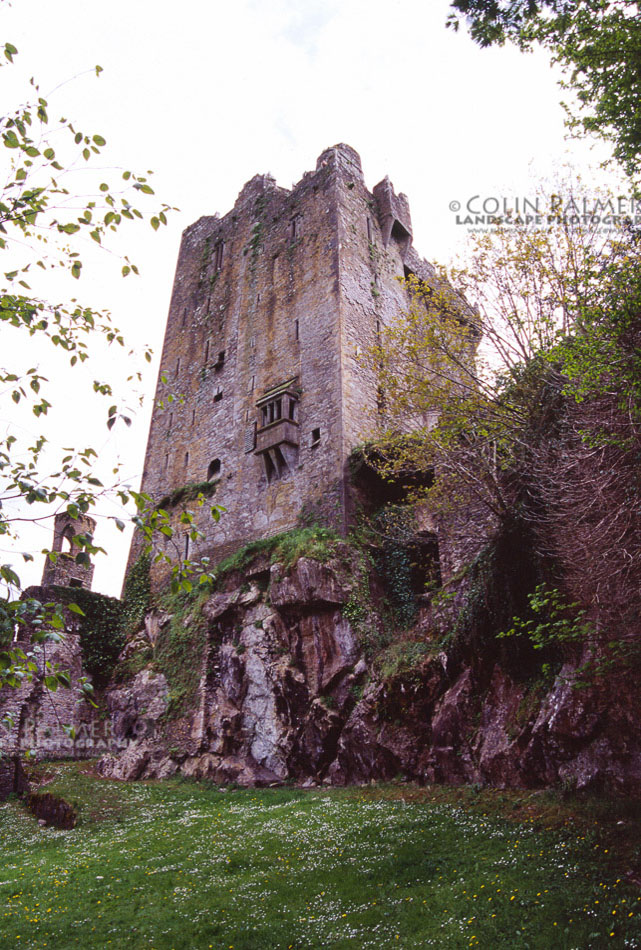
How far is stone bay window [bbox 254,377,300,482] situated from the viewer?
22.4m

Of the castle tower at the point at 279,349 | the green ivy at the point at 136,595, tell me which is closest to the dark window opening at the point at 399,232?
the castle tower at the point at 279,349

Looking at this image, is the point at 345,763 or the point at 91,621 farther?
the point at 91,621

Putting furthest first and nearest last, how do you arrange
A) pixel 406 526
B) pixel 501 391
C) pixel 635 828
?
1. pixel 406 526
2. pixel 501 391
3. pixel 635 828

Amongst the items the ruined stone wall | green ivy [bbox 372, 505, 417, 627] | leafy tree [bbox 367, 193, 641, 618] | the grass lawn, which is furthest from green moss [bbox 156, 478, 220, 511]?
the grass lawn

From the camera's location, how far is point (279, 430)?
22625mm

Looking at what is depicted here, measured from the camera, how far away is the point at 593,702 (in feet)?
34.2

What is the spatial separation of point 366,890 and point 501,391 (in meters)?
9.88

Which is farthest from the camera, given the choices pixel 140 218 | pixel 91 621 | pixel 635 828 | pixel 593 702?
pixel 91 621

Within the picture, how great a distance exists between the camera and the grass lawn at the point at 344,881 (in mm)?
7195

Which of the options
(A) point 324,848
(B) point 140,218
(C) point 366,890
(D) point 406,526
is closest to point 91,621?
(D) point 406,526

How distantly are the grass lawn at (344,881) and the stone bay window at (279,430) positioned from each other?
11.7m

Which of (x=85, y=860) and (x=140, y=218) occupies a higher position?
(x=140, y=218)

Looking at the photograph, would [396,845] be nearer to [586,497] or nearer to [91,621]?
[586,497]

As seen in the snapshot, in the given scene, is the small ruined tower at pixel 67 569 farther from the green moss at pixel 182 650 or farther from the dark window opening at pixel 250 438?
the dark window opening at pixel 250 438
